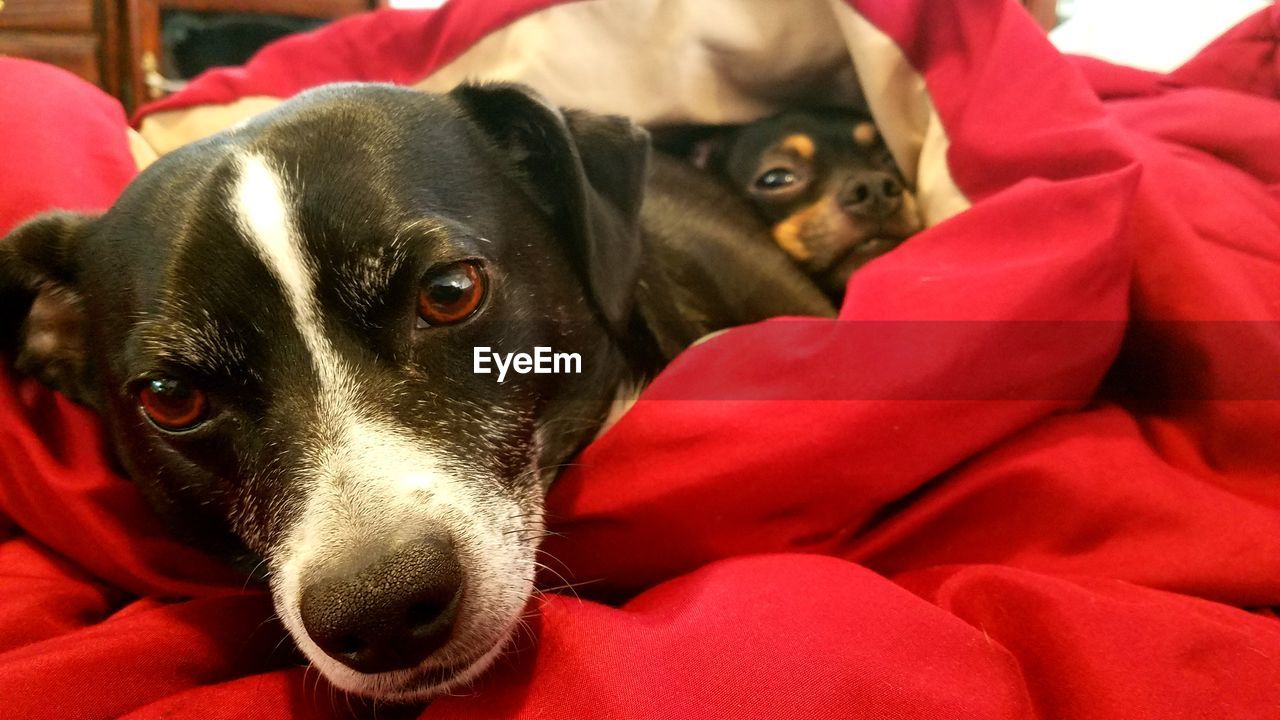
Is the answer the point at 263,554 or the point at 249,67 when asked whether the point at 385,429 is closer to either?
the point at 263,554

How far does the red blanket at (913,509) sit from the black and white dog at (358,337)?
8 cm

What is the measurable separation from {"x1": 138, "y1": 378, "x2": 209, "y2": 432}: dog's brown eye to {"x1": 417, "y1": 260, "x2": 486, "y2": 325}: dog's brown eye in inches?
9.7

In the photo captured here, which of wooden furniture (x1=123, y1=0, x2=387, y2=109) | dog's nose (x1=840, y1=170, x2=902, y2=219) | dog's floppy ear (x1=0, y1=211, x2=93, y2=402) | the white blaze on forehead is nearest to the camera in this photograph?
the white blaze on forehead

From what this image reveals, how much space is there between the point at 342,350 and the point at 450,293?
0.12 m

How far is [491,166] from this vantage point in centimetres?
104

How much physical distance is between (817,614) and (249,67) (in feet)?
5.07

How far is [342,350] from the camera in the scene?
85 cm

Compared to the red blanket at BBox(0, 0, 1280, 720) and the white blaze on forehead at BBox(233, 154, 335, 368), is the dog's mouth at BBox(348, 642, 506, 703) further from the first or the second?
the white blaze on forehead at BBox(233, 154, 335, 368)

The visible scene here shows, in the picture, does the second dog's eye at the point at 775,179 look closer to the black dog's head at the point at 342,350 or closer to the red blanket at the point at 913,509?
the red blanket at the point at 913,509

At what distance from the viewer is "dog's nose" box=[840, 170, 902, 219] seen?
1619 millimetres

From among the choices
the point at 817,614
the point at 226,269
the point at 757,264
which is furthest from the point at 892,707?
the point at 757,264

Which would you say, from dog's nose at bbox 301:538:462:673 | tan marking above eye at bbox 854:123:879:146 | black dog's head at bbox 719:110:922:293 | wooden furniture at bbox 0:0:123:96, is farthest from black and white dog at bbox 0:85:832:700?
wooden furniture at bbox 0:0:123:96

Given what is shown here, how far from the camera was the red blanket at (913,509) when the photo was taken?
27.7 inches

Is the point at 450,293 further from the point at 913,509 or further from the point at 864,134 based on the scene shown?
the point at 864,134
